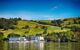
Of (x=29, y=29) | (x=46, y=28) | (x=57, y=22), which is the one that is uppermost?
(x=57, y=22)

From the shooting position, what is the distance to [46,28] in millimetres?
58781

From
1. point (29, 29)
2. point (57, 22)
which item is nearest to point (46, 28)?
point (57, 22)

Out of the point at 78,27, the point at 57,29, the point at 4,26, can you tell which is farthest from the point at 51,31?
the point at 4,26

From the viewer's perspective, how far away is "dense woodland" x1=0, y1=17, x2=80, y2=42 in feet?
192

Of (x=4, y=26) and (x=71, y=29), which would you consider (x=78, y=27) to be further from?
(x=4, y=26)

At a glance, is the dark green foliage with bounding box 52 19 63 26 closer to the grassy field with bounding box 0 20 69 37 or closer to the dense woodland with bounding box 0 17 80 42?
the dense woodland with bounding box 0 17 80 42

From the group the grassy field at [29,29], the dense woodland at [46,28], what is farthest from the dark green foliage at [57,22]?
the grassy field at [29,29]

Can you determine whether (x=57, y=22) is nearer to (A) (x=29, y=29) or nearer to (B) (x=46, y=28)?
(B) (x=46, y=28)

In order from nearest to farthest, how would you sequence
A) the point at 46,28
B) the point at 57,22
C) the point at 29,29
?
the point at 57,22 < the point at 46,28 < the point at 29,29

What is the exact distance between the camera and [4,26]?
59.2 meters

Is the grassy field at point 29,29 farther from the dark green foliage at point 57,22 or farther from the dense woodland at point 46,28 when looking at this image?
the dark green foliage at point 57,22

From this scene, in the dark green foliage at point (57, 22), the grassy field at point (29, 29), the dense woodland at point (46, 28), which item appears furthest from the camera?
the grassy field at point (29, 29)

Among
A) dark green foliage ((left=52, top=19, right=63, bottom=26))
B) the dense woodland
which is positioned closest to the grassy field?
the dense woodland

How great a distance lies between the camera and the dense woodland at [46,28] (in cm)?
5850
